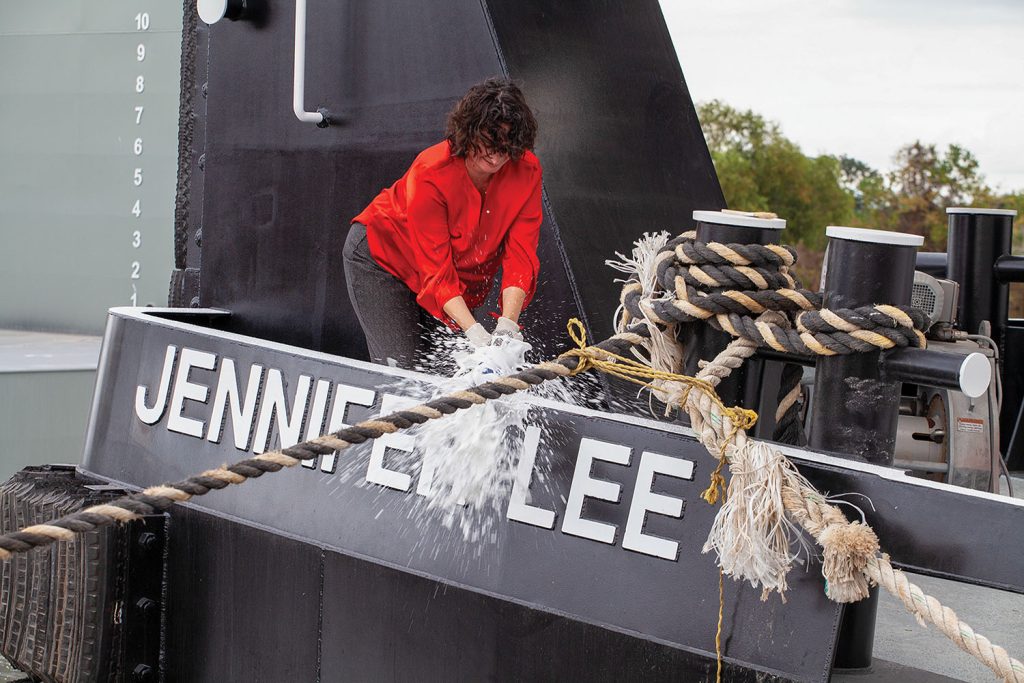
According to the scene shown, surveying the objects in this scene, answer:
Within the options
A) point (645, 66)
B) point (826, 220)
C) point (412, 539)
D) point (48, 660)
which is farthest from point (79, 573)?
point (826, 220)

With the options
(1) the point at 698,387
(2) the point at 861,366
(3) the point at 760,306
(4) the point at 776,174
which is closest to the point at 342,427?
(1) the point at 698,387

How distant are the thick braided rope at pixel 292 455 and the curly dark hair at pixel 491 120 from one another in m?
0.66

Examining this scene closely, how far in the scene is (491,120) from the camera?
275 centimetres

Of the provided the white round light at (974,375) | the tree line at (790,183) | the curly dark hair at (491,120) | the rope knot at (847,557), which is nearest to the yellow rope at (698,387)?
the rope knot at (847,557)

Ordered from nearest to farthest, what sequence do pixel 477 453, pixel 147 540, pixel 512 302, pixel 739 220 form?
pixel 739 220
pixel 477 453
pixel 512 302
pixel 147 540

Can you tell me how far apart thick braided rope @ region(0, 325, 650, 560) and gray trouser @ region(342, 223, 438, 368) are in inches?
28.7

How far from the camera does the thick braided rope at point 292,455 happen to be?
6.41 ft

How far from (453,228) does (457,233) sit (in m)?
0.02

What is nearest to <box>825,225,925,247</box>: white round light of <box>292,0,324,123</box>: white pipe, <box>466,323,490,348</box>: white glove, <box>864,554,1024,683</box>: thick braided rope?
<box>864,554,1024,683</box>: thick braided rope

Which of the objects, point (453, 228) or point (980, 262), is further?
point (980, 262)

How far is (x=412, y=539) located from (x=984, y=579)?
1.21 m

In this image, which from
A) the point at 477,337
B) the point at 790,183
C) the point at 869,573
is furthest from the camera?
the point at 790,183

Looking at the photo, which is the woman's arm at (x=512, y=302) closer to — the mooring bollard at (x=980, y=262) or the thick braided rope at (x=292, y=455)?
the thick braided rope at (x=292, y=455)

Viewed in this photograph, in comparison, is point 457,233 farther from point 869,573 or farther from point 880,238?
point 869,573
